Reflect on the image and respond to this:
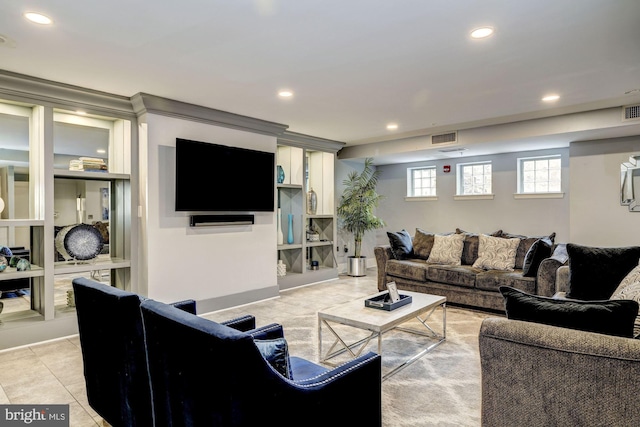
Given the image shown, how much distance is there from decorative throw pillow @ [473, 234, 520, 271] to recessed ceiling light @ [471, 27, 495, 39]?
292cm

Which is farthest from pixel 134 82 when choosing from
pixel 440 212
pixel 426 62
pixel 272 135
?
pixel 440 212

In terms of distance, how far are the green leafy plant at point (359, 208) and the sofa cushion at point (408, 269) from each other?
1.62 meters

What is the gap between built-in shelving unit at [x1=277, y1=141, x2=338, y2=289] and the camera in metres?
6.20

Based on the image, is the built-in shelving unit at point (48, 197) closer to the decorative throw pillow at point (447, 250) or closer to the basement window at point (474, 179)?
the decorative throw pillow at point (447, 250)

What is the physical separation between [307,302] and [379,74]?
120 inches

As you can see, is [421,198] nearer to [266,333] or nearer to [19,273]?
[266,333]

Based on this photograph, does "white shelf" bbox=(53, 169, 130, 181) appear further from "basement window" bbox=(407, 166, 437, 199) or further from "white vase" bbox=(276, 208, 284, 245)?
"basement window" bbox=(407, 166, 437, 199)

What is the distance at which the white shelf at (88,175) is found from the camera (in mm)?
3770

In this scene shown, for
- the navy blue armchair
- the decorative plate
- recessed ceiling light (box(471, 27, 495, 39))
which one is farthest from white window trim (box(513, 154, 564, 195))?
the decorative plate

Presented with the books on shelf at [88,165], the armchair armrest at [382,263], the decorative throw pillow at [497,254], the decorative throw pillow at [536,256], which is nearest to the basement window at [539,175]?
the decorative throw pillow at [497,254]

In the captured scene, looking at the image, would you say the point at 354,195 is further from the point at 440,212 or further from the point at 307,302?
the point at 307,302

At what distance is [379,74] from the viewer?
11.2 feet

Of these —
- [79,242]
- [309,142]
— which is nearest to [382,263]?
[309,142]

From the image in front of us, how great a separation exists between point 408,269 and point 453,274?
2.10 ft
